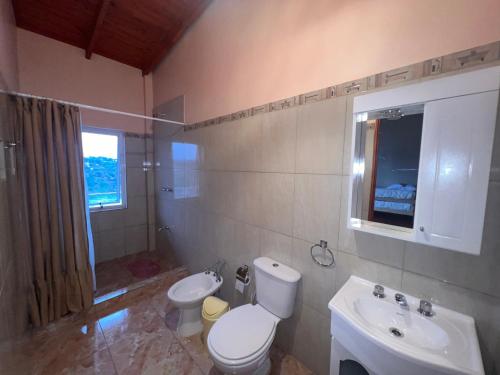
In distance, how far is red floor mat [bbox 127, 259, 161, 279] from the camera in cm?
260

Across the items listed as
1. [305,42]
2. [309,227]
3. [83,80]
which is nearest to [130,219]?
[83,80]

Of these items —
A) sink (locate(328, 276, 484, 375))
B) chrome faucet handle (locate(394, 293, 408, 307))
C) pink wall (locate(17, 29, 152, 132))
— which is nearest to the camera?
sink (locate(328, 276, 484, 375))

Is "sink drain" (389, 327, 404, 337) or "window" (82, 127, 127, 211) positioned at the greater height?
"window" (82, 127, 127, 211)

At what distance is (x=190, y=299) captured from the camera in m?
1.67

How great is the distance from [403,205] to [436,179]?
19cm

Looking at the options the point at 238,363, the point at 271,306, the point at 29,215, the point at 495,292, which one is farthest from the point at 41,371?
the point at 495,292

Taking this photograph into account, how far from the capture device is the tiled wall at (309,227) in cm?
86

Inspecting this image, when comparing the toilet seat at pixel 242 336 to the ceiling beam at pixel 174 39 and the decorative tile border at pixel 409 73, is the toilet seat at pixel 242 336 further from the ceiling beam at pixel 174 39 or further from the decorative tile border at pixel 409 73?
the ceiling beam at pixel 174 39

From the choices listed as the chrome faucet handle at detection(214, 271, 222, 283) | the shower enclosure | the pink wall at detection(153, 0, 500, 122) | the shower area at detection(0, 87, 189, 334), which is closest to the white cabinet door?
the pink wall at detection(153, 0, 500, 122)

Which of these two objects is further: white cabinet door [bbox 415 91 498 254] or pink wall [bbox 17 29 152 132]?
pink wall [bbox 17 29 152 132]

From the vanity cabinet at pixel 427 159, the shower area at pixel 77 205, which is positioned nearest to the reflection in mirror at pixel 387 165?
the vanity cabinet at pixel 427 159

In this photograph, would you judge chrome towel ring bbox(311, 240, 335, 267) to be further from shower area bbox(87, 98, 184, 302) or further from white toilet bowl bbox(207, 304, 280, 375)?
shower area bbox(87, 98, 184, 302)

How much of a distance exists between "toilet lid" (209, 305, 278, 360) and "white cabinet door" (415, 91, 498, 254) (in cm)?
103

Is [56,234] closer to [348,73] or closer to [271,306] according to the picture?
[271,306]
